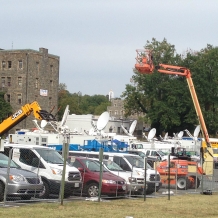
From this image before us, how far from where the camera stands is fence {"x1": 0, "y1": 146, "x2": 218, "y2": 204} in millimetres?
17797

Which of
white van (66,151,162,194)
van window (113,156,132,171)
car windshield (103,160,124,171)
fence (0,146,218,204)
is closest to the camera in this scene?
fence (0,146,218,204)

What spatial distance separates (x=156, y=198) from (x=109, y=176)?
2.43m

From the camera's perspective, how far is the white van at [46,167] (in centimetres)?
2005

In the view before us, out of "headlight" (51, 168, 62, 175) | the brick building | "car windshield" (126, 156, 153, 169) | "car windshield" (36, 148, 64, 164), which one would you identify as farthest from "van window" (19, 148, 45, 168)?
the brick building

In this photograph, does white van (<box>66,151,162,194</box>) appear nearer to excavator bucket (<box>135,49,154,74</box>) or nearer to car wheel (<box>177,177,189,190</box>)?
car wheel (<box>177,177,189,190</box>)

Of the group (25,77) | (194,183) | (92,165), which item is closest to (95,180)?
(92,165)

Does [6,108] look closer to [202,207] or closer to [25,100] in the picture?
[25,100]

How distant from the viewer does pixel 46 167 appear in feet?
66.7

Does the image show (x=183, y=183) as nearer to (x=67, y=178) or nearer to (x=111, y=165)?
(x=111, y=165)

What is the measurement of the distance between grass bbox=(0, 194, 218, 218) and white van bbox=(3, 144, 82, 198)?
1128 mm

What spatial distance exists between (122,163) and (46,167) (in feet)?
18.1

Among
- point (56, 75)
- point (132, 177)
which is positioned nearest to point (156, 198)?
point (132, 177)

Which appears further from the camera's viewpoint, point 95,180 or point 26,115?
point 26,115

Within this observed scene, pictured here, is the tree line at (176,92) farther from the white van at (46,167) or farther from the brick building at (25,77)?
the white van at (46,167)
